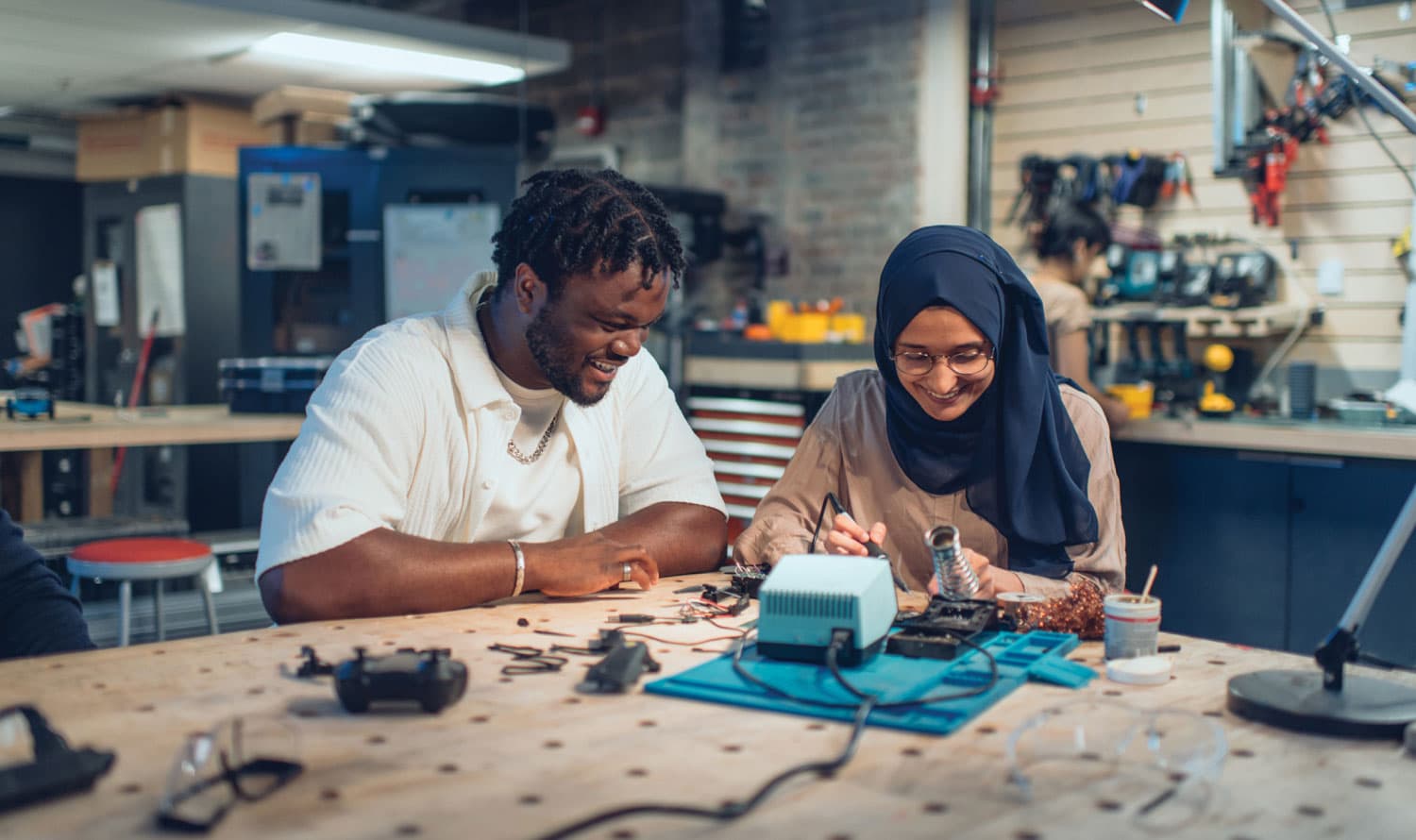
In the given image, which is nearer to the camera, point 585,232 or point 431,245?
point 585,232

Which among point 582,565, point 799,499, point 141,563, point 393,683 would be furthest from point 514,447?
point 141,563

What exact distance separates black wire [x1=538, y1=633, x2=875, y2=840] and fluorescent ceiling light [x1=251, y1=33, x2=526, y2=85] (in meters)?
3.96

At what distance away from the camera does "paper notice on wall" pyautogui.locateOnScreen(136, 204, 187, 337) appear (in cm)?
556

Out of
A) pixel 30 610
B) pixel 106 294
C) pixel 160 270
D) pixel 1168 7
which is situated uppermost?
pixel 1168 7

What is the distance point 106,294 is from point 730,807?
5841 mm

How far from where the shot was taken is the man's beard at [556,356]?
1981 millimetres

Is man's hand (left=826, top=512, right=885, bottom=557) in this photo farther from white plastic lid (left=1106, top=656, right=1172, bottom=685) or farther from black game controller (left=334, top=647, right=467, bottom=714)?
black game controller (left=334, top=647, right=467, bottom=714)

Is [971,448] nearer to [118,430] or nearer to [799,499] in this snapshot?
[799,499]

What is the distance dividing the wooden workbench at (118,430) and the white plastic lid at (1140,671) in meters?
3.14

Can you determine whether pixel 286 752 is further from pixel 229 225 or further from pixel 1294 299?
pixel 229 225

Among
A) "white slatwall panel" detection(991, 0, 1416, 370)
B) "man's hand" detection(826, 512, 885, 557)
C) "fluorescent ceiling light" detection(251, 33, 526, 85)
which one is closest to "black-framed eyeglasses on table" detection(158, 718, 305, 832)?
"man's hand" detection(826, 512, 885, 557)

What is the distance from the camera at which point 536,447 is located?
6.95 feet

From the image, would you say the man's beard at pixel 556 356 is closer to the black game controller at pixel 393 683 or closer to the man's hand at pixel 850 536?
the man's hand at pixel 850 536

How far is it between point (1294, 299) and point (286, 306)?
3.96 m
